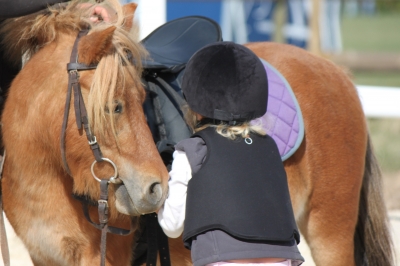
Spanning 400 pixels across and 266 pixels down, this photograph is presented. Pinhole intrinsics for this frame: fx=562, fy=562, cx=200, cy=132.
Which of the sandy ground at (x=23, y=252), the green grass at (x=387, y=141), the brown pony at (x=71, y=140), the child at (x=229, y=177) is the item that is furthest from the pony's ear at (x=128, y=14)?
the green grass at (x=387, y=141)

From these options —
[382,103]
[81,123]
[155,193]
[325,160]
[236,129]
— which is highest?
[81,123]

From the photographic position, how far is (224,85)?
2.07 m

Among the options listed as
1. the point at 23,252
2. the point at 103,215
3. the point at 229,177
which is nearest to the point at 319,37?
the point at 23,252

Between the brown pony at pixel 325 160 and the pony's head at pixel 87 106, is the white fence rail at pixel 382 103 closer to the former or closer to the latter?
the brown pony at pixel 325 160

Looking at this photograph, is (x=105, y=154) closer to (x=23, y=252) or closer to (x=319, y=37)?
(x=23, y=252)

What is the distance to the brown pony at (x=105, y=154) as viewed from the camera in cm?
199

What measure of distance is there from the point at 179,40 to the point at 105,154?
1.15 m

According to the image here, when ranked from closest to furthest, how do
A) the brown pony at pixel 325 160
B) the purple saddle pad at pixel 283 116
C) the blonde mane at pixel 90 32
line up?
the blonde mane at pixel 90 32
the purple saddle pad at pixel 283 116
the brown pony at pixel 325 160

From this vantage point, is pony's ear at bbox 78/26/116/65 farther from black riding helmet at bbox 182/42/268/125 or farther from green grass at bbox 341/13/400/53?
green grass at bbox 341/13/400/53

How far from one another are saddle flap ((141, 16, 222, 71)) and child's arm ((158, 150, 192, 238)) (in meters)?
0.63

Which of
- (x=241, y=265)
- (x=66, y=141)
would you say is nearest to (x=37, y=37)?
(x=66, y=141)

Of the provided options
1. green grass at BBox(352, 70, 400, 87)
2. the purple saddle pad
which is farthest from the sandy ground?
green grass at BBox(352, 70, 400, 87)

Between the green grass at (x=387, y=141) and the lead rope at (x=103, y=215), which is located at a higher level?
the lead rope at (x=103, y=215)

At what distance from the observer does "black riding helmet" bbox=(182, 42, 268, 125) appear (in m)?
2.06
